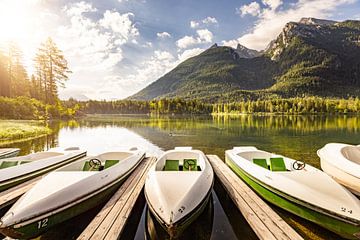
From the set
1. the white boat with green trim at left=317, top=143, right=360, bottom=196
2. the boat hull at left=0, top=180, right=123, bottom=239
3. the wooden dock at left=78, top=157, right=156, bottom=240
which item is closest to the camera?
the boat hull at left=0, top=180, right=123, bottom=239

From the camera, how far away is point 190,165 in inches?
376

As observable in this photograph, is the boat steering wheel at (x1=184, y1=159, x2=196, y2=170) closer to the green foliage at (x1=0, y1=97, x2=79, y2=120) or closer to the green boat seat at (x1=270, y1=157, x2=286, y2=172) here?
the green boat seat at (x1=270, y1=157, x2=286, y2=172)

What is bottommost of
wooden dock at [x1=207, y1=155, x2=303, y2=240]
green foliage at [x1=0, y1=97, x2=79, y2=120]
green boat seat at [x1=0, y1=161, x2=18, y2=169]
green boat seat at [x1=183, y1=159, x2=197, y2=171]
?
wooden dock at [x1=207, y1=155, x2=303, y2=240]

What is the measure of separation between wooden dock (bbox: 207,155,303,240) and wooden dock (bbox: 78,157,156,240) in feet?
11.0

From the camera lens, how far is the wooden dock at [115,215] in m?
5.19

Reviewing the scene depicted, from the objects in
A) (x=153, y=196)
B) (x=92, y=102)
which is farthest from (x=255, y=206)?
(x=92, y=102)

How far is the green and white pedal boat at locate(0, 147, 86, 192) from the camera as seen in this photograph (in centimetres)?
803

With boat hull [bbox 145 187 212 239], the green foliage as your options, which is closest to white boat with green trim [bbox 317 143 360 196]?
boat hull [bbox 145 187 212 239]

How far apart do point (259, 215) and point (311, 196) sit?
1.59 meters

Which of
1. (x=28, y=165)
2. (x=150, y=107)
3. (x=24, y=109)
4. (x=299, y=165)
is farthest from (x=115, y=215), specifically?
(x=150, y=107)

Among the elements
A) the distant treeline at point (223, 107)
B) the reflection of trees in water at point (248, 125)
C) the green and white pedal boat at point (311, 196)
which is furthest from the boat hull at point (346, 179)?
the distant treeline at point (223, 107)

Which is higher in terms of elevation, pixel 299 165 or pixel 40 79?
pixel 40 79

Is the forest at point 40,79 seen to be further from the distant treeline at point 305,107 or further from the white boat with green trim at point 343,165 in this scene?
the distant treeline at point 305,107

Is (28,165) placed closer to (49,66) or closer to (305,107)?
(49,66)
